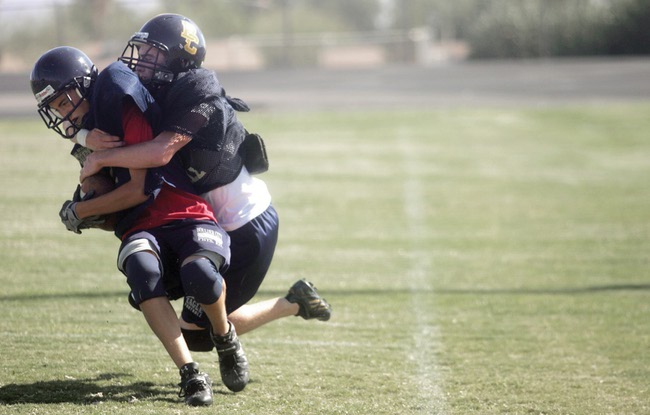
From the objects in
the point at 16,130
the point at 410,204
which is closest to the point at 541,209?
the point at 410,204

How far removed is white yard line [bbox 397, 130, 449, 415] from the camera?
186 inches

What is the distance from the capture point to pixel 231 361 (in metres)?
4.44

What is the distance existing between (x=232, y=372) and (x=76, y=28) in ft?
90.1

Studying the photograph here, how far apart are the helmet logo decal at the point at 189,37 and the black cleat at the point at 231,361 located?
134 centimetres

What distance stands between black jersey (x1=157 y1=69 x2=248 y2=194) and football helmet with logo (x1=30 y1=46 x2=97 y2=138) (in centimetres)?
36

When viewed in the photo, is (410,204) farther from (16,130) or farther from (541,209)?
(16,130)

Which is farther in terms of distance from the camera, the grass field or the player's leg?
the grass field

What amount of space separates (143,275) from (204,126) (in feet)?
2.48

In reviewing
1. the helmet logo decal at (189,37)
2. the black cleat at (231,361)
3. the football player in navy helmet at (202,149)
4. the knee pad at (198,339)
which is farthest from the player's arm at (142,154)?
the knee pad at (198,339)

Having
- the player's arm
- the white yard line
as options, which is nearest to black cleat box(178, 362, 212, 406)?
the player's arm

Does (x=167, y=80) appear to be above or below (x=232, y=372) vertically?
above

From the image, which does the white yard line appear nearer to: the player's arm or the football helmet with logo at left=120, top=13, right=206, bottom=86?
the player's arm

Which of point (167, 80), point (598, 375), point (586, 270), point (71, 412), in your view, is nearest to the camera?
point (71, 412)

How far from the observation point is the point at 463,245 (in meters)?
9.87
